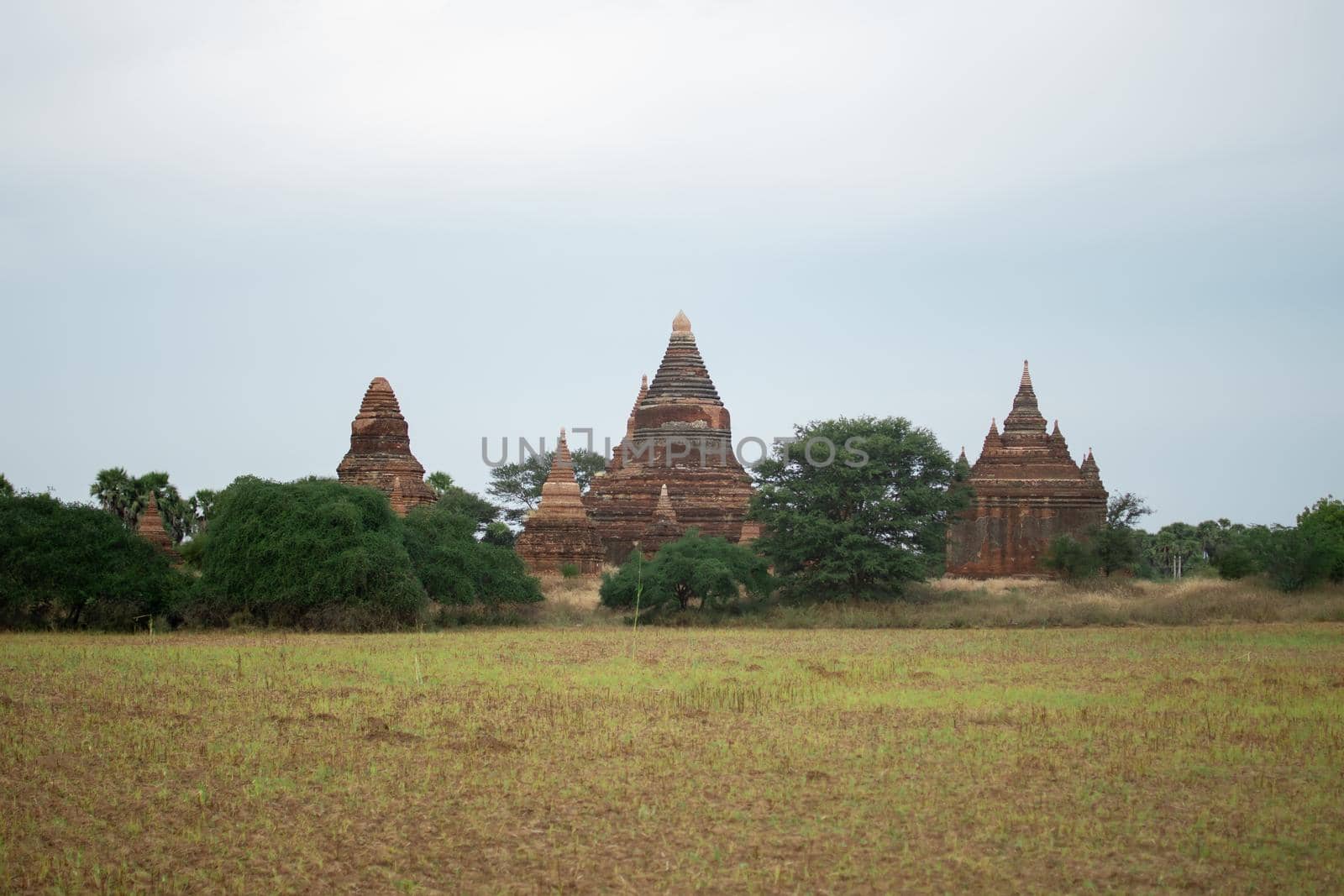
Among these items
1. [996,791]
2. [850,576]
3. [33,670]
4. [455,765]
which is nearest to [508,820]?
[455,765]

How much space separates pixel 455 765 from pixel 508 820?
1745mm

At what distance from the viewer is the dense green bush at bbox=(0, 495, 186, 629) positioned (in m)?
24.3

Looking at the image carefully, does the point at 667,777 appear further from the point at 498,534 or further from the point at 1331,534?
the point at 498,534

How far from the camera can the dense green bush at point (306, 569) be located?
2505cm

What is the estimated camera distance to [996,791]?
35.1ft

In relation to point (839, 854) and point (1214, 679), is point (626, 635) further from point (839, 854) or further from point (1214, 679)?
point (839, 854)

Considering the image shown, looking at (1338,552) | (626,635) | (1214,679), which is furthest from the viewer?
(1338,552)

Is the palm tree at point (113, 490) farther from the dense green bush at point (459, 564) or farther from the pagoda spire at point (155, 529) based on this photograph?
the dense green bush at point (459, 564)

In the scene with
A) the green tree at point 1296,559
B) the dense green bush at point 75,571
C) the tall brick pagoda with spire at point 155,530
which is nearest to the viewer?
the dense green bush at point 75,571

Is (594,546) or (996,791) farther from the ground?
(594,546)

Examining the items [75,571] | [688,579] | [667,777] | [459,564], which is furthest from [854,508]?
[667,777]

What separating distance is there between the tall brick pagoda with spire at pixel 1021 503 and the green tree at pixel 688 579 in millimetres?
13072

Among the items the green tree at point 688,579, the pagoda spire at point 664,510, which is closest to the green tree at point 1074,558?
the pagoda spire at point 664,510

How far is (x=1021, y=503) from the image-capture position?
138 feet
